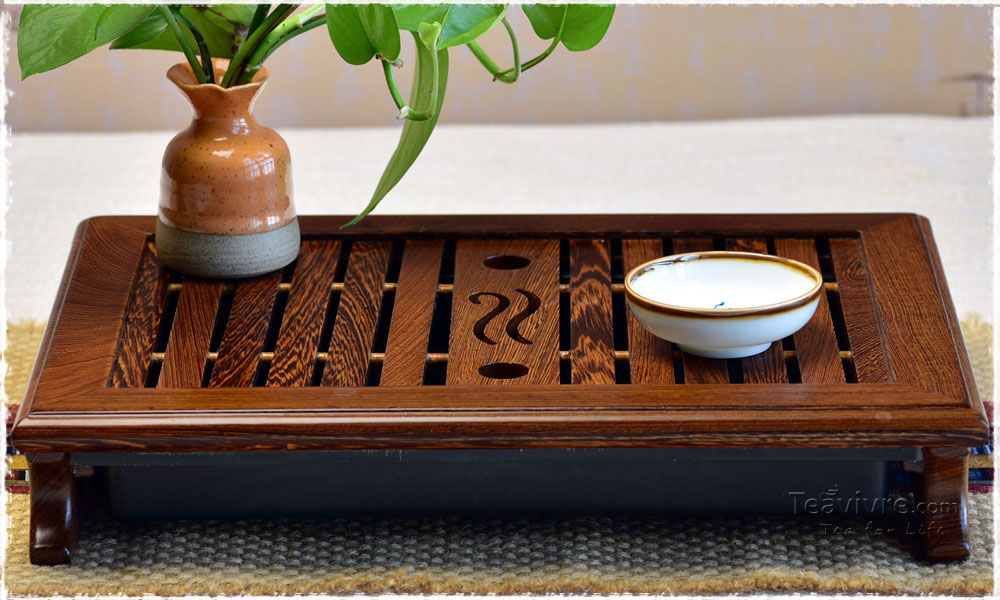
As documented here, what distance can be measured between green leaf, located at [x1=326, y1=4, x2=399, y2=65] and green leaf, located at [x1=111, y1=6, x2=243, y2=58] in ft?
0.48

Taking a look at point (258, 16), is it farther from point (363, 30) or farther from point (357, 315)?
point (357, 315)

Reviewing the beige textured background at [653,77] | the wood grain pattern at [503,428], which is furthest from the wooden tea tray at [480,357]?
the beige textured background at [653,77]

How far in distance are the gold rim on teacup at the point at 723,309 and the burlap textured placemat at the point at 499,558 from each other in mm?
169

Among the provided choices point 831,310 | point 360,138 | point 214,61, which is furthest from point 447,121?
point 831,310

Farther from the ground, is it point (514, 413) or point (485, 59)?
point (485, 59)

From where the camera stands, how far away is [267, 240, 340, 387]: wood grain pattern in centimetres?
98

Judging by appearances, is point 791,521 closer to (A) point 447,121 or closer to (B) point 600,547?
(B) point 600,547

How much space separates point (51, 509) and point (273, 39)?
431mm

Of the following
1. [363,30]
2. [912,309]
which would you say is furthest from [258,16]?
[912,309]

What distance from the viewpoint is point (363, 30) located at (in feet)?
3.49

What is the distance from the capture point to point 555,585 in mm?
942

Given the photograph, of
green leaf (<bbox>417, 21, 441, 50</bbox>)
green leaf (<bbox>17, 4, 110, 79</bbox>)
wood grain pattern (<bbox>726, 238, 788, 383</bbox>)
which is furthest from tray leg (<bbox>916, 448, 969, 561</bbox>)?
green leaf (<bbox>17, 4, 110, 79</bbox>)

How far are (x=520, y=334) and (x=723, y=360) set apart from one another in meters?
0.16

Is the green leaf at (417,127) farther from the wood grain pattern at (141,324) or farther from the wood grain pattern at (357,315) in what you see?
the wood grain pattern at (141,324)
